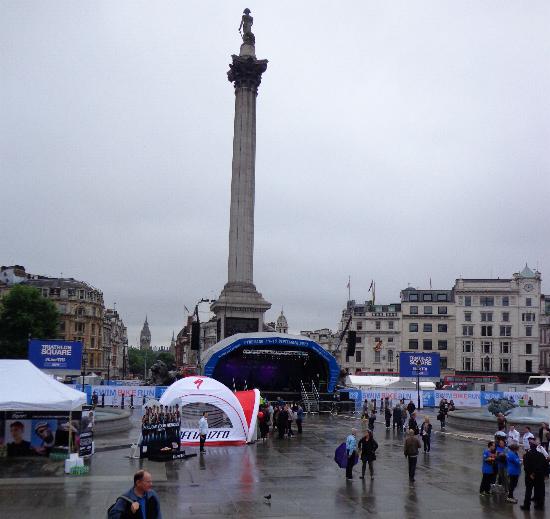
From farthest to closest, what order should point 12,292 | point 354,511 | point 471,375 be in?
point 471,375 < point 12,292 < point 354,511

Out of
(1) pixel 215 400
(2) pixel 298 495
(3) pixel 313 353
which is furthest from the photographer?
(3) pixel 313 353

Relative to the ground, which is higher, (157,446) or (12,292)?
(12,292)

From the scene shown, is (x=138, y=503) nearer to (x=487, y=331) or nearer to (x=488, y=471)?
(x=488, y=471)

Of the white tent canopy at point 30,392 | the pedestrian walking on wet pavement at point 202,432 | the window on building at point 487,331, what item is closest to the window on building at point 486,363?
the window on building at point 487,331

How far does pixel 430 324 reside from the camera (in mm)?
102625

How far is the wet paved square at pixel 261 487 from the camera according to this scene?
1545cm

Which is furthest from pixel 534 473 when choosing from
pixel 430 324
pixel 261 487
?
pixel 430 324

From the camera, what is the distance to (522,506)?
16281 millimetres

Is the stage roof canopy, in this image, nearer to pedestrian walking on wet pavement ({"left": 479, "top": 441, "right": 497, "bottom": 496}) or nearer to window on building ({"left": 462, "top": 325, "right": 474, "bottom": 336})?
pedestrian walking on wet pavement ({"left": 479, "top": 441, "right": 497, "bottom": 496})

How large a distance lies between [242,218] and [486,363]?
49.8 meters

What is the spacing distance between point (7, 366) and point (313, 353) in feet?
113

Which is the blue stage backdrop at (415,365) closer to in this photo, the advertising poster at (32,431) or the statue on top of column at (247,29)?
the advertising poster at (32,431)

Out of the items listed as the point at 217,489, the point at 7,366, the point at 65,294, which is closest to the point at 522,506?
the point at 217,489

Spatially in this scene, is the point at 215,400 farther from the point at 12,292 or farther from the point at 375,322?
the point at 375,322
